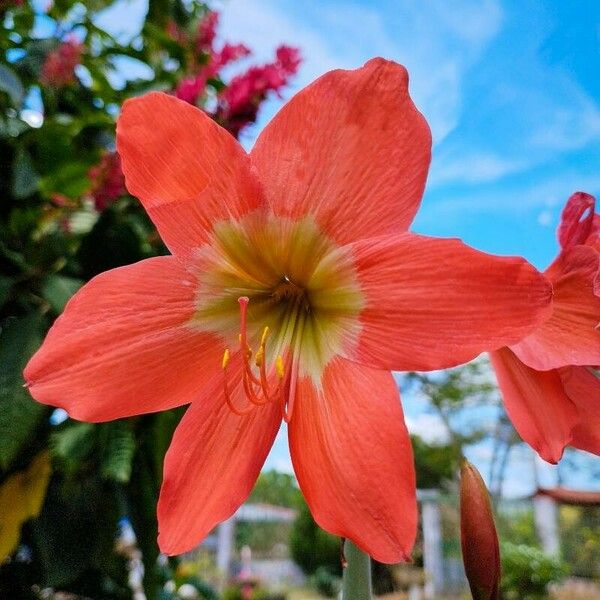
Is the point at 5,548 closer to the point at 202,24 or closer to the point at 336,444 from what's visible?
the point at 336,444

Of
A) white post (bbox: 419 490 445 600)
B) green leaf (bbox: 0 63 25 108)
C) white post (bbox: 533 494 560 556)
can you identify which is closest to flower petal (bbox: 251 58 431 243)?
green leaf (bbox: 0 63 25 108)

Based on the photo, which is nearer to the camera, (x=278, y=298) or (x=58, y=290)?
(x=278, y=298)

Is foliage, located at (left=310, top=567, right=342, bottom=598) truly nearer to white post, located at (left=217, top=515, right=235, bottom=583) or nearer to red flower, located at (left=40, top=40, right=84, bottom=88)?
white post, located at (left=217, top=515, right=235, bottom=583)

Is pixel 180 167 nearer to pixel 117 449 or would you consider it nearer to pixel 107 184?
pixel 117 449

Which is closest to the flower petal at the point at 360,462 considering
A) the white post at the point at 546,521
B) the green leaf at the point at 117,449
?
the green leaf at the point at 117,449

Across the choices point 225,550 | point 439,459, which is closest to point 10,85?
point 225,550
